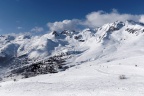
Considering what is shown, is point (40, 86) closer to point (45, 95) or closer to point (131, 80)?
point (45, 95)

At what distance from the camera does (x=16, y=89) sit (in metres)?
40.0

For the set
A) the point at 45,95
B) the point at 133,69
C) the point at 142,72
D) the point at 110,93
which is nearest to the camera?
the point at 110,93

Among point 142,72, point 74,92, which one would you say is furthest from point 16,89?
point 142,72

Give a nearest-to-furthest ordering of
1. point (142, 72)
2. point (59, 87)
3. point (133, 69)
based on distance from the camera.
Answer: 1. point (59, 87)
2. point (142, 72)
3. point (133, 69)

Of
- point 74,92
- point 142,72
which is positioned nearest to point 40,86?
point 74,92

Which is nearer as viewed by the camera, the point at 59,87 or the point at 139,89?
the point at 139,89

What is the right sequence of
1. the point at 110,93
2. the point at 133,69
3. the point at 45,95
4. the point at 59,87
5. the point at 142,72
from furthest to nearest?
1. the point at 133,69
2. the point at 142,72
3. the point at 59,87
4. the point at 45,95
5. the point at 110,93

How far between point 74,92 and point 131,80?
1153cm

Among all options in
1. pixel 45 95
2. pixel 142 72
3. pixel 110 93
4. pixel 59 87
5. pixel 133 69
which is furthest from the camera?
pixel 133 69

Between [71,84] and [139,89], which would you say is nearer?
[139,89]

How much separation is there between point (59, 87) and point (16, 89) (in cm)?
732

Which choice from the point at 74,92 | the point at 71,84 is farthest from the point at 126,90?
the point at 71,84

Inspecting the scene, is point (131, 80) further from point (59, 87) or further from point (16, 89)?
point (16, 89)

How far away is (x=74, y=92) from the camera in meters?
34.8
